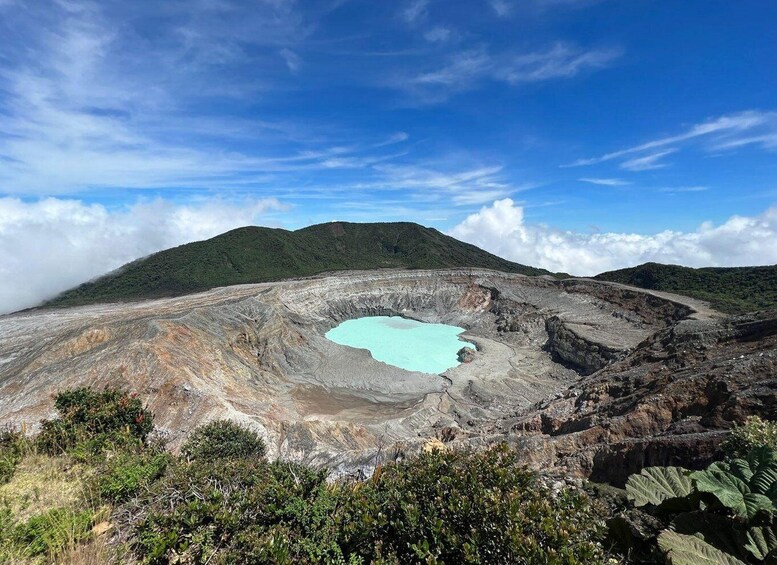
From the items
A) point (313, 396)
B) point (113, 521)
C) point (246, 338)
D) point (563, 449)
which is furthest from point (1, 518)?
point (246, 338)

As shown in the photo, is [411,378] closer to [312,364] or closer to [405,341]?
[312,364]

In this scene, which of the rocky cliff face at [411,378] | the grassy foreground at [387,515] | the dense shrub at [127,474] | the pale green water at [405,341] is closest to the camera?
the grassy foreground at [387,515]

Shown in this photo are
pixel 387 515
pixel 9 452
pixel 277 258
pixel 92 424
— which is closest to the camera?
pixel 387 515

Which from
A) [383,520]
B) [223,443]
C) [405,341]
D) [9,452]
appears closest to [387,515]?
[383,520]

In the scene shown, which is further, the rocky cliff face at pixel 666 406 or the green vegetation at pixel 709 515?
the rocky cliff face at pixel 666 406

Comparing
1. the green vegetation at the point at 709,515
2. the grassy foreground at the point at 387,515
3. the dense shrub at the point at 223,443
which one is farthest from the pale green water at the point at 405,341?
the green vegetation at the point at 709,515

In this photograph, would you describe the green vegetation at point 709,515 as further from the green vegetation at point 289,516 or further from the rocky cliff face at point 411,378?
the rocky cliff face at point 411,378
